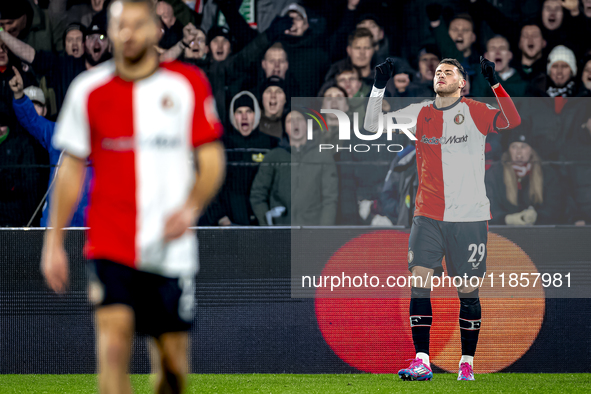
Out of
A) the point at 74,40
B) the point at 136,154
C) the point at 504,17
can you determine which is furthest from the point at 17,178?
the point at 504,17

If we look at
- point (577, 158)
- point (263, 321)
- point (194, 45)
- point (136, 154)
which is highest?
point (194, 45)

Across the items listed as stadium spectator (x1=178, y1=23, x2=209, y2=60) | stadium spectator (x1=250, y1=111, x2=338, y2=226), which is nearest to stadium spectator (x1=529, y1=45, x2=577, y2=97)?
stadium spectator (x1=250, y1=111, x2=338, y2=226)

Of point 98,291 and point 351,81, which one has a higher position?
point 351,81

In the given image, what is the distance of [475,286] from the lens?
5.52 m

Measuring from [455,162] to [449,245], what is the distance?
0.61 m

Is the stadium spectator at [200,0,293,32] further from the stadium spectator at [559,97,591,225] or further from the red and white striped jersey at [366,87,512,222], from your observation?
the stadium spectator at [559,97,591,225]

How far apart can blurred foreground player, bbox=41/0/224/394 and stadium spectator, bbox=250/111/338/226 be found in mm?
3220

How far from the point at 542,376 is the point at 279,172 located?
8.26 feet

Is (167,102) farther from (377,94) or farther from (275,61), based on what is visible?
(275,61)

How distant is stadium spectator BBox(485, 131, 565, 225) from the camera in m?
5.58

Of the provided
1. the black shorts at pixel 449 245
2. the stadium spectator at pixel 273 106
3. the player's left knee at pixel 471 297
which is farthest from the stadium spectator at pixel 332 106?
the player's left knee at pixel 471 297

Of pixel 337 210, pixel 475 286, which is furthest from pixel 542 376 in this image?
pixel 337 210

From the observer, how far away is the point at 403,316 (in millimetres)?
5648

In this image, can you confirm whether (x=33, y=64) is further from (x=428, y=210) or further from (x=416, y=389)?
(x=416, y=389)
